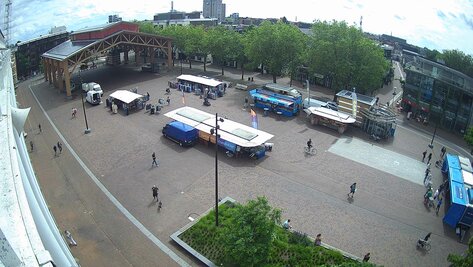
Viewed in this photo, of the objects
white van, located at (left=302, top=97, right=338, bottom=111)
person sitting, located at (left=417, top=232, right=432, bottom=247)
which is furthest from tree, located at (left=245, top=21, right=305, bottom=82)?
person sitting, located at (left=417, top=232, right=432, bottom=247)

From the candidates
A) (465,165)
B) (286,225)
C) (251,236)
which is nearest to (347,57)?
(465,165)

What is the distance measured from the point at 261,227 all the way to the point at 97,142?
23.4m

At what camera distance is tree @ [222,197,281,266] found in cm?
1764

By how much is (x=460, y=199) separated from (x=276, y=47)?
35.5m

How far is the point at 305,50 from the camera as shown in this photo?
52.7 metres

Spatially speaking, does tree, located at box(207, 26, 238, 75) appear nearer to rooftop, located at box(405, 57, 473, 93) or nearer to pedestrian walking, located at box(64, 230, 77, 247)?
rooftop, located at box(405, 57, 473, 93)

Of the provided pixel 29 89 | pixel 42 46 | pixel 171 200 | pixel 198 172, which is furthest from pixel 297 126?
pixel 42 46

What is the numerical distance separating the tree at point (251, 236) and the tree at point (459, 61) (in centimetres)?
5052

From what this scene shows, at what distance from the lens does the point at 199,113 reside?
3672 cm

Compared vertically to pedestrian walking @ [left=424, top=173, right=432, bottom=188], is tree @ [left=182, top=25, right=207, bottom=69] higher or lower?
A: higher

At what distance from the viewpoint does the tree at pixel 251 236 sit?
1764cm

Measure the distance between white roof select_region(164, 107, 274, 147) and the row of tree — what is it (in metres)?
20.3

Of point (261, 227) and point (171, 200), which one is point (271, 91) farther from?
point (261, 227)

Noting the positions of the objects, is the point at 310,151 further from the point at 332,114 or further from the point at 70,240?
the point at 70,240
